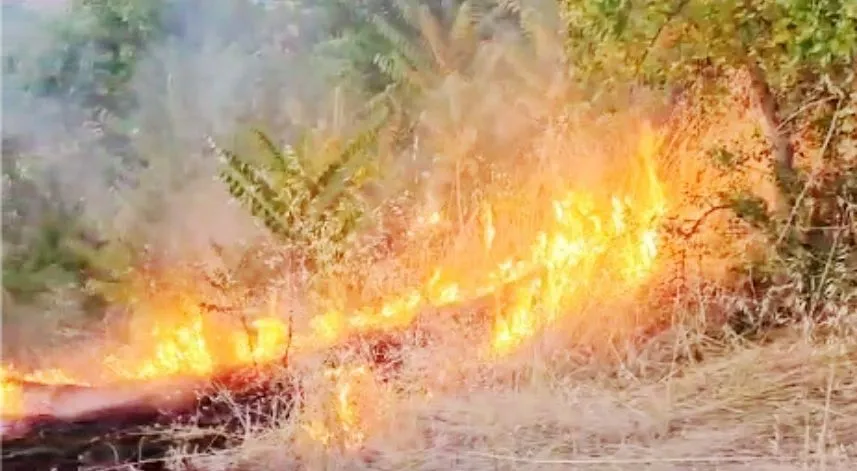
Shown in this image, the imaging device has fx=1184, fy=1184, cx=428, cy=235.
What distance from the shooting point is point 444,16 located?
11.0ft

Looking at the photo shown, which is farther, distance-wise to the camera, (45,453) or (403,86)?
(403,86)

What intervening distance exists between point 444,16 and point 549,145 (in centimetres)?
57

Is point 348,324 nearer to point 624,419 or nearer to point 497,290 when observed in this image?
point 497,290

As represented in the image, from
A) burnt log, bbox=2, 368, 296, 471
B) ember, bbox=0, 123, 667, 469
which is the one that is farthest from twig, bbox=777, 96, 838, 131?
burnt log, bbox=2, 368, 296, 471

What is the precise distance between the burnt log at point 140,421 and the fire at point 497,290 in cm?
7

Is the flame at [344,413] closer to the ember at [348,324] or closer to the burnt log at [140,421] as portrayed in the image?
the ember at [348,324]

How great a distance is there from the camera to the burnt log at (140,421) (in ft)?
7.03

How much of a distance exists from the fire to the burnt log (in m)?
0.07

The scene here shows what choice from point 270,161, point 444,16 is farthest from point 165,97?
point 444,16

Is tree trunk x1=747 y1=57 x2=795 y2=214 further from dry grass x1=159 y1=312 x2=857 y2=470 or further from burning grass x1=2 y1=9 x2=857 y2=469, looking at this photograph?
dry grass x1=159 y1=312 x2=857 y2=470

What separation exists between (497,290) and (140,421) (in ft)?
2.92

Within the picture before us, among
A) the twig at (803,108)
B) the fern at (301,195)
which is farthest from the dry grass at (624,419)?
the twig at (803,108)

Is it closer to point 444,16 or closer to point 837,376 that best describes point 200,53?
point 444,16

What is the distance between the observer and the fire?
8.25 feet
